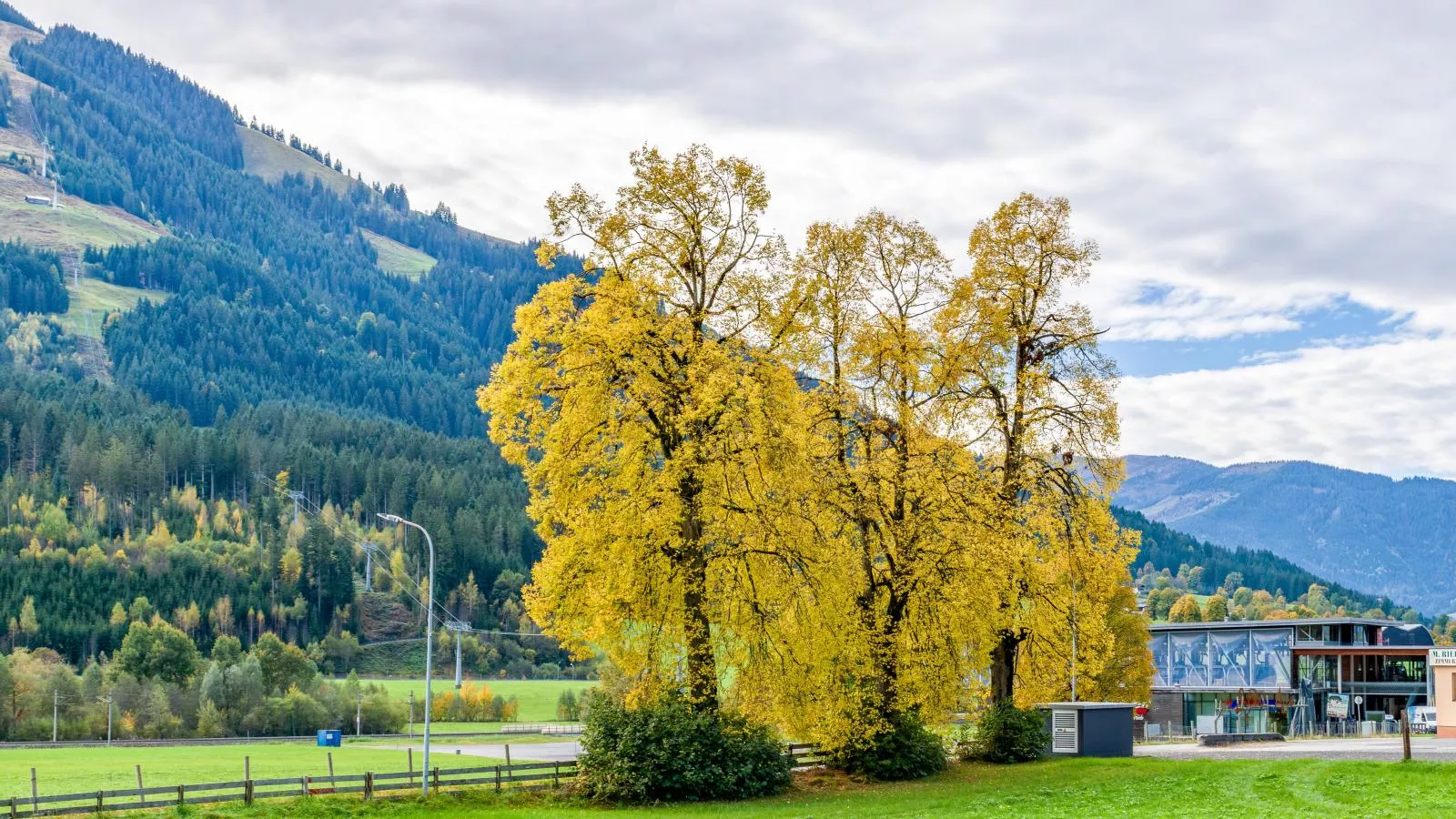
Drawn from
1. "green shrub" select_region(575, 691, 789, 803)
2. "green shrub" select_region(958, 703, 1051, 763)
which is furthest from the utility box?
"green shrub" select_region(575, 691, 789, 803)

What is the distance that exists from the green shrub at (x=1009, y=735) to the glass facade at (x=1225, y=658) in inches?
2385

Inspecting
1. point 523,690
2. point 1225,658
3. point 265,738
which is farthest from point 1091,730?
point 523,690

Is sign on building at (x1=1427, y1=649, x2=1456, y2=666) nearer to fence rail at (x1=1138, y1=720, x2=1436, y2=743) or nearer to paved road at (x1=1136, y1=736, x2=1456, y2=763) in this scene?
fence rail at (x1=1138, y1=720, x2=1436, y2=743)

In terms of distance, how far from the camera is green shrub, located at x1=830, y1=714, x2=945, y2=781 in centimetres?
4106

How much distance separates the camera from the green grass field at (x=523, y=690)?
152375 millimetres

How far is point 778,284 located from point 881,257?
5007 mm

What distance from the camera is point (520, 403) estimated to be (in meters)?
36.8

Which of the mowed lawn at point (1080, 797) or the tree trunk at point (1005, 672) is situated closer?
the mowed lawn at point (1080, 797)

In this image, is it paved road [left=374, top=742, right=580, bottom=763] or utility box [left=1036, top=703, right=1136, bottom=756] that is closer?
utility box [left=1036, top=703, right=1136, bottom=756]

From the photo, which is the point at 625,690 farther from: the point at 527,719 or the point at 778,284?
the point at 527,719

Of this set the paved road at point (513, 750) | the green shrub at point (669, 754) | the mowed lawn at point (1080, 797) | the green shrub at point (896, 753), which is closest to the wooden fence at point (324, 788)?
the mowed lawn at point (1080, 797)

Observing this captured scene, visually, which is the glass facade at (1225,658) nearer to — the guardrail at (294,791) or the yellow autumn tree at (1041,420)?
the yellow autumn tree at (1041,420)

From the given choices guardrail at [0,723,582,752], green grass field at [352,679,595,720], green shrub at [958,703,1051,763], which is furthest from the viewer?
green grass field at [352,679,595,720]

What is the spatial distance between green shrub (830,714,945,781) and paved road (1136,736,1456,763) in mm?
12205
